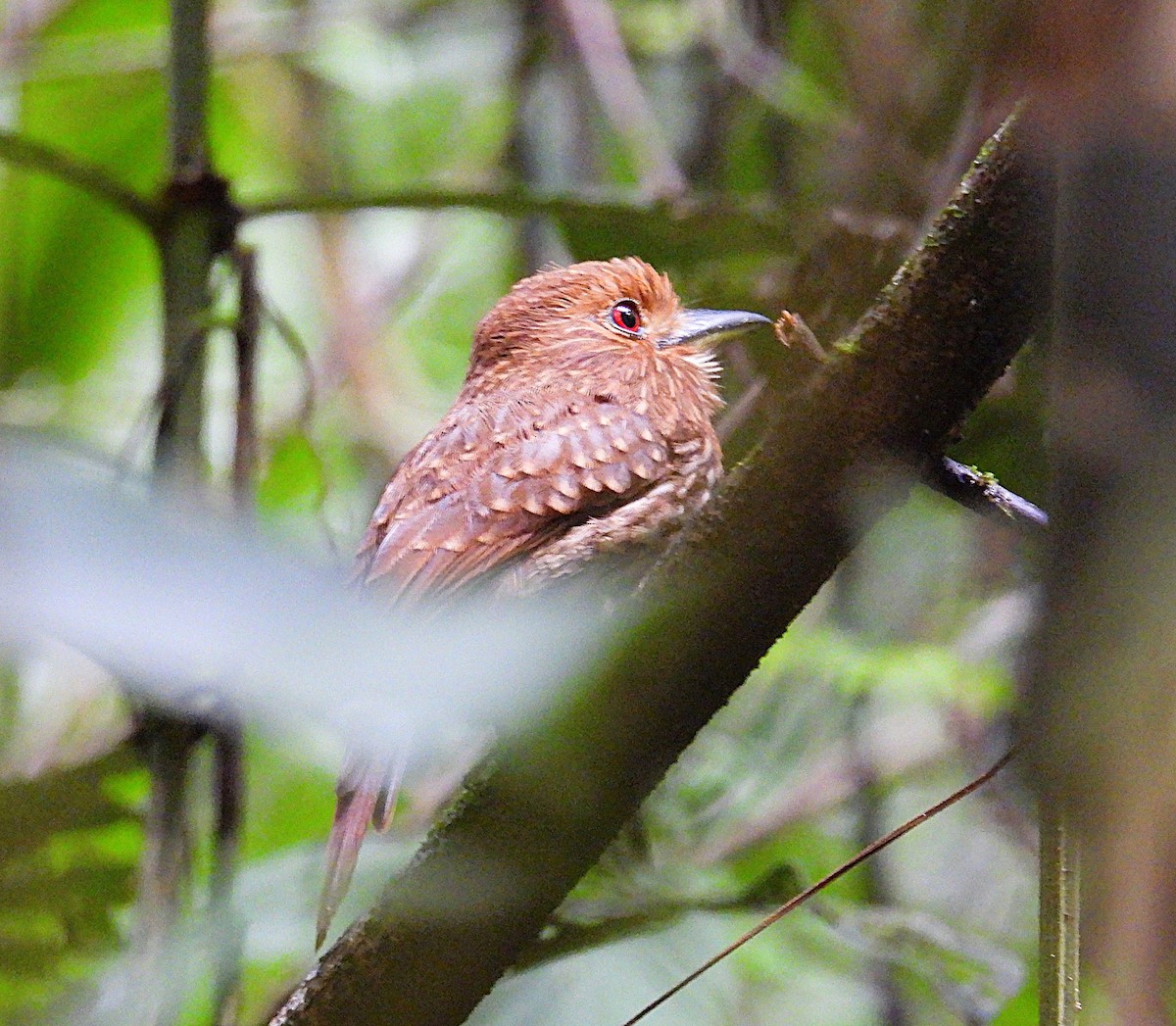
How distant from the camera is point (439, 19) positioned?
4.25 m

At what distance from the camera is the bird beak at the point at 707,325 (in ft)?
5.38

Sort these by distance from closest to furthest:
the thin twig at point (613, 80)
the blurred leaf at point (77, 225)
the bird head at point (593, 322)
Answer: the bird head at point (593, 322), the blurred leaf at point (77, 225), the thin twig at point (613, 80)

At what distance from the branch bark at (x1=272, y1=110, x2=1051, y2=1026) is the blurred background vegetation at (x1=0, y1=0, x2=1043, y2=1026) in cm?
6

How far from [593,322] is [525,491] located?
0.36m

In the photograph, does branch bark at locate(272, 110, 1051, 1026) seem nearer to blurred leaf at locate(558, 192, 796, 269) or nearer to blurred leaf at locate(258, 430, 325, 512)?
blurred leaf at locate(558, 192, 796, 269)

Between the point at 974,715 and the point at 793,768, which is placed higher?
the point at 974,715

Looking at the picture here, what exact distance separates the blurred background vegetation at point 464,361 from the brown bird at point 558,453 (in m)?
0.08

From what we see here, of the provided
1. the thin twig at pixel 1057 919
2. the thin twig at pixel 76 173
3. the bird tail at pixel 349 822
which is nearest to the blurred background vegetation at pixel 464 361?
the thin twig at pixel 76 173

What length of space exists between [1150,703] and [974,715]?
2.49 m

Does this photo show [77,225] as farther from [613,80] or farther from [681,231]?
[681,231]

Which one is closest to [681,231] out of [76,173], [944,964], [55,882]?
[76,173]

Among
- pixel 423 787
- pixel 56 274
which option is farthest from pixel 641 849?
pixel 56 274

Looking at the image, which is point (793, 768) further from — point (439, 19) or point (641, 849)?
point (439, 19)

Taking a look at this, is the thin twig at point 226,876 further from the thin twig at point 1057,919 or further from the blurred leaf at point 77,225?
the blurred leaf at point 77,225
